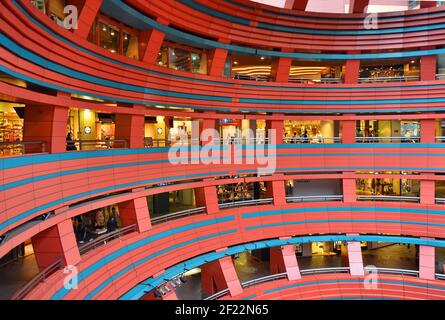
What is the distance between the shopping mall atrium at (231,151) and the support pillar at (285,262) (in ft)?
0.19

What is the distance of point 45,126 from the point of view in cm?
959

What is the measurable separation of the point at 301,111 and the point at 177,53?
717cm

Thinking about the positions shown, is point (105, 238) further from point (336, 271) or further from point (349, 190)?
point (349, 190)

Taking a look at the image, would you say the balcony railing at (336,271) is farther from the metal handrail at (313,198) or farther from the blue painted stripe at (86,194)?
the blue painted stripe at (86,194)

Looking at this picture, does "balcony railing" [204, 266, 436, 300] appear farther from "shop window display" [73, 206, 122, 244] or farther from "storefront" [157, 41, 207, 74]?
"storefront" [157, 41, 207, 74]

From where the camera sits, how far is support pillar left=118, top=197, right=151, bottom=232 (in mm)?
12855

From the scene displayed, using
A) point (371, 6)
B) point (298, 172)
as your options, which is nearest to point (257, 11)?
point (371, 6)

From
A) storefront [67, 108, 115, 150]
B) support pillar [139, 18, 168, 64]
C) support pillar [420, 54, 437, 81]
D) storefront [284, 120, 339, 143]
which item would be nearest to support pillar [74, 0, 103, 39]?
support pillar [139, 18, 168, 64]

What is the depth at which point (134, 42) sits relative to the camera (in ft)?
44.3

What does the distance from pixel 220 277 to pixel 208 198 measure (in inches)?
143

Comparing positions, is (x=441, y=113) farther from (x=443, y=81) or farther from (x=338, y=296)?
(x=338, y=296)

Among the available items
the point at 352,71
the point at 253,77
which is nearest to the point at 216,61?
the point at 253,77

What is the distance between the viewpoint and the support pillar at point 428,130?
17.4 meters

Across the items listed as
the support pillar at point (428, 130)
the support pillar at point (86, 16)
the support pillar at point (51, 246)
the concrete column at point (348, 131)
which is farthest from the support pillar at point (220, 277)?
the support pillar at point (428, 130)
